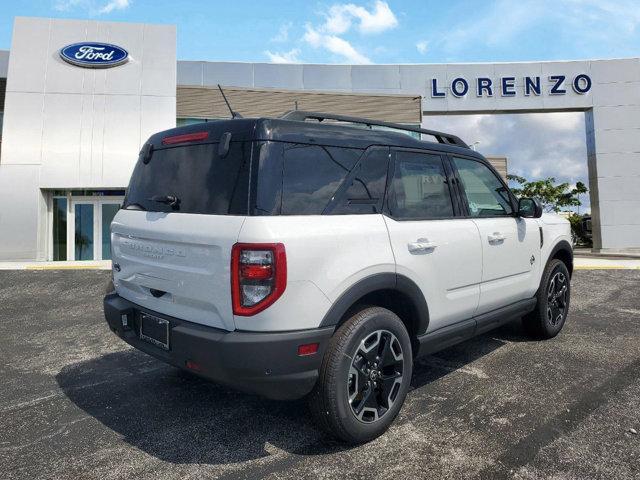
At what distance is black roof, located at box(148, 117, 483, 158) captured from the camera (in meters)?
2.40

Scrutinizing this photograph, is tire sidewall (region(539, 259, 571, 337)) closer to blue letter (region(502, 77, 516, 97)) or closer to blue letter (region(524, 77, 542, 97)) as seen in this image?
blue letter (region(502, 77, 516, 97))

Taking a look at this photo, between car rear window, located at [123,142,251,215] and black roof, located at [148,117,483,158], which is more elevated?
black roof, located at [148,117,483,158]

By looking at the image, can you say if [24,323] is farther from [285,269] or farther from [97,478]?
[285,269]

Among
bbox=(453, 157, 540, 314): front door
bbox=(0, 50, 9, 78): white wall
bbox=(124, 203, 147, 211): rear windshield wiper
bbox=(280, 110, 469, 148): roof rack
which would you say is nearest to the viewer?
bbox=(280, 110, 469, 148): roof rack

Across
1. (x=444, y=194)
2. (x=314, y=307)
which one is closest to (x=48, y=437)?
(x=314, y=307)

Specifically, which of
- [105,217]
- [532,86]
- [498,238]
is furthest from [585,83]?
[105,217]

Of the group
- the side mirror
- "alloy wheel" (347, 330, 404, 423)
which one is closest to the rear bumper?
"alloy wheel" (347, 330, 404, 423)

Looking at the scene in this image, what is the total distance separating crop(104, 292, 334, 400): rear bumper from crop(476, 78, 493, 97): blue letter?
71.4ft

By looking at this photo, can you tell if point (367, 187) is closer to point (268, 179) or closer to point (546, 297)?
point (268, 179)

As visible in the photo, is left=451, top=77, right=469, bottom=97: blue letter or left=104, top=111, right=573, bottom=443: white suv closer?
left=104, top=111, right=573, bottom=443: white suv

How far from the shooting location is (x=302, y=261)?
226 cm

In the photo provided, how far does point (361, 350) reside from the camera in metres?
2.54

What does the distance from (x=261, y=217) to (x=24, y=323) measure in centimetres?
533

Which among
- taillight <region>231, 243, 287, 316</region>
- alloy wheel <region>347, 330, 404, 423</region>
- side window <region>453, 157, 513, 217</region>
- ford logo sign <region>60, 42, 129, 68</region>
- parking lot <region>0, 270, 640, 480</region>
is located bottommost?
parking lot <region>0, 270, 640, 480</region>
